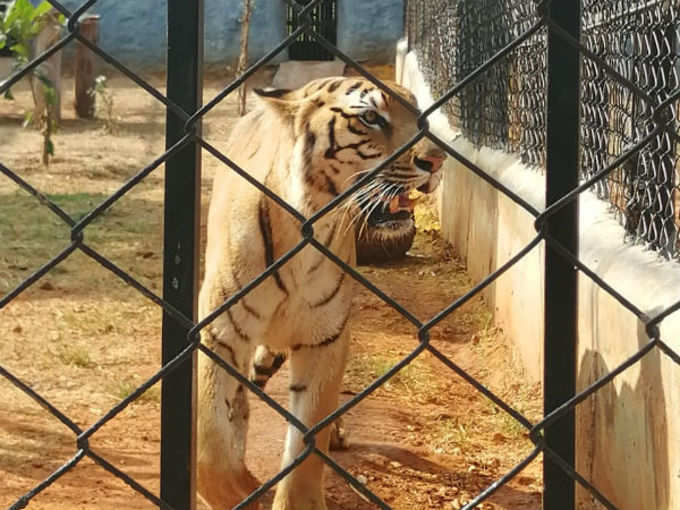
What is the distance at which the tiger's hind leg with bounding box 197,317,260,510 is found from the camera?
3619mm

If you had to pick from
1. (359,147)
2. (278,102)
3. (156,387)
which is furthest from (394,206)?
(156,387)

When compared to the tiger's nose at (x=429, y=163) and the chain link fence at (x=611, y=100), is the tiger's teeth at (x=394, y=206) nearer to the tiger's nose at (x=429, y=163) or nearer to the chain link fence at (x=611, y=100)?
the tiger's nose at (x=429, y=163)

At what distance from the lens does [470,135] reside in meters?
7.18

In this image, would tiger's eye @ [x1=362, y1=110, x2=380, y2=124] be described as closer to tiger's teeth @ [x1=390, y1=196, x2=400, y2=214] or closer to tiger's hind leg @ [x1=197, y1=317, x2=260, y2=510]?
tiger's teeth @ [x1=390, y1=196, x2=400, y2=214]

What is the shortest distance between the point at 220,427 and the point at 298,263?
580 mm

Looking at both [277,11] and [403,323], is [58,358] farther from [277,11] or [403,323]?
[277,11]

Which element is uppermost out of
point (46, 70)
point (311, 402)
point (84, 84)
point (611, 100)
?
point (84, 84)

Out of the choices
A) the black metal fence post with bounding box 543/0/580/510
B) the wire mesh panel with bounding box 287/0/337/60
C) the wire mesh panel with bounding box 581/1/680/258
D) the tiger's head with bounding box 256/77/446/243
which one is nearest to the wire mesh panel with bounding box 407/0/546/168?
the wire mesh panel with bounding box 581/1/680/258

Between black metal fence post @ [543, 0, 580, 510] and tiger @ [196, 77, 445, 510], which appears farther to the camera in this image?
tiger @ [196, 77, 445, 510]

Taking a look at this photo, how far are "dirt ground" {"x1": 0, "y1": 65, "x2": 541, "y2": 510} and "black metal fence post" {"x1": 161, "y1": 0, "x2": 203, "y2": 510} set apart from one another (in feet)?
6.75

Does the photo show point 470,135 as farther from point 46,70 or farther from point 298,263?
point 46,70

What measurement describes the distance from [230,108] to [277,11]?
309 centimetres

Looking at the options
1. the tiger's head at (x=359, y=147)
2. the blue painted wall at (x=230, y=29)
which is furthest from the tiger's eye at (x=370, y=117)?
the blue painted wall at (x=230, y=29)

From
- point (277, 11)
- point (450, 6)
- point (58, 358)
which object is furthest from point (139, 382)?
point (277, 11)
